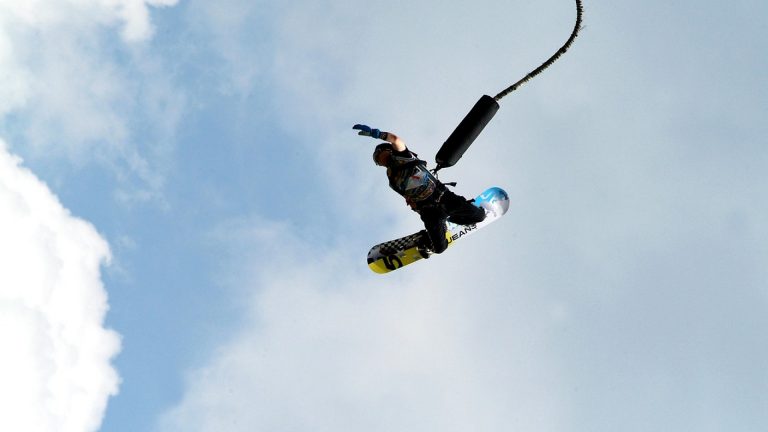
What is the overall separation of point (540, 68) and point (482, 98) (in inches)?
61.4

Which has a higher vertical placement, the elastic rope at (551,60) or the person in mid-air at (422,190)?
the elastic rope at (551,60)

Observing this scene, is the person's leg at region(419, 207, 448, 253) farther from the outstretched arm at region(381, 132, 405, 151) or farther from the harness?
the outstretched arm at region(381, 132, 405, 151)

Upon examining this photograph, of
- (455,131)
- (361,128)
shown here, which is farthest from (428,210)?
(361,128)

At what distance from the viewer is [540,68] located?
16.0 meters

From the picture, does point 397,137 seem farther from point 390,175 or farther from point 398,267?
point 398,267

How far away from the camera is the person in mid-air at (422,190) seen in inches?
634

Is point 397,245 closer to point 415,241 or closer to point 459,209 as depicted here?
point 415,241

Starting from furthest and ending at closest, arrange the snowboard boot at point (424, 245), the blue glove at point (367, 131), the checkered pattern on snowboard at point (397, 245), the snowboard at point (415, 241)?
the snowboard at point (415, 241), the checkered pattern on snowboard at point (397, 245), the snowboard boot at point (424, 245), the blue glove at point (367, 131)

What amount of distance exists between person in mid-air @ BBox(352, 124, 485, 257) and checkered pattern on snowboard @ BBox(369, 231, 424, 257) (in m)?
0.92

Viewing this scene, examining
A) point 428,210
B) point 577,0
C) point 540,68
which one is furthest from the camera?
point 428,210

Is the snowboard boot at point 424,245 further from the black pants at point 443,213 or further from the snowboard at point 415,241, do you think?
the black pants at point 443,213

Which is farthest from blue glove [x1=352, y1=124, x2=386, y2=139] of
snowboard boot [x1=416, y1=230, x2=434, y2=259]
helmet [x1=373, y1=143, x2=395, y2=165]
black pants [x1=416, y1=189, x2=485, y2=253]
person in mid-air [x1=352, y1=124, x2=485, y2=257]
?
snowboard boot [x1=416, y1=230, x2=434, y2=259]

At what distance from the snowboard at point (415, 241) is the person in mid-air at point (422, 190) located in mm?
1141

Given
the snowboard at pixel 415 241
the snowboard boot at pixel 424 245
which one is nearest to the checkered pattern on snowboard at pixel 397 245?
the snowboard at pixel 415 241
